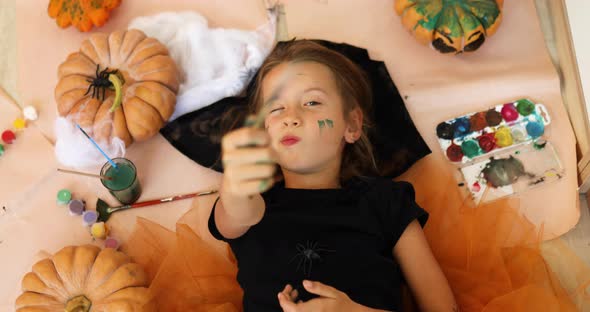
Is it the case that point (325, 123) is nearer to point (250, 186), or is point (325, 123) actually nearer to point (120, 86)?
point (250, 186)

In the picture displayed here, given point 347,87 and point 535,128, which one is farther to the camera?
point 535,128

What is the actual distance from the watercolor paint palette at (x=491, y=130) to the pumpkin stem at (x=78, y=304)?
3.24ft

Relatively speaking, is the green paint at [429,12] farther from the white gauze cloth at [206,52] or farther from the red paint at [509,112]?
the white gauze cloth at [206,52]

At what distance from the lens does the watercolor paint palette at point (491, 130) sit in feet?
4.70

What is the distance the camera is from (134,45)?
1.43m

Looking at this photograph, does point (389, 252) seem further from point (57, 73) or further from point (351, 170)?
point (57, 73)

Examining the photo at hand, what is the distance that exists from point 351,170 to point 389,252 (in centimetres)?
24

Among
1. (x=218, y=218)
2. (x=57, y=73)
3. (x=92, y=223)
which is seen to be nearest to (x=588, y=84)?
(x=218, y=218)

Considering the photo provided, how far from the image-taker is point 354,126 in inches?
49.5

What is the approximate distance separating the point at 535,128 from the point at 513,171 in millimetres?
142

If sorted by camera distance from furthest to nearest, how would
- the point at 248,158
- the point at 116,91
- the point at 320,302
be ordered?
the point at 116,91 < the point at 320,302 < the point at 248,158

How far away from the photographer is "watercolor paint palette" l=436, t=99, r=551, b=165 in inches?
56.4

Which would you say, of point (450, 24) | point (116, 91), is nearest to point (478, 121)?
point (450, 24)

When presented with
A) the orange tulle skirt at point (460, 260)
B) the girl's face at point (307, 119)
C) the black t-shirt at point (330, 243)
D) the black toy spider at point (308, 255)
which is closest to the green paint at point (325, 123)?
the girl's face at point (307, 119)
